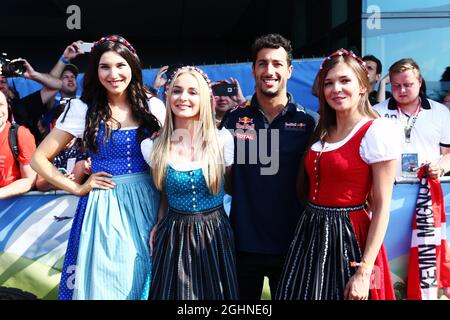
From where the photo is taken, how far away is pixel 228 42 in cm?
1210

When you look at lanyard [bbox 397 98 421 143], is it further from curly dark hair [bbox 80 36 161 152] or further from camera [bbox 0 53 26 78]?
camera [bbox 0 53 26 78]

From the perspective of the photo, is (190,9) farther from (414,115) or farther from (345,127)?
(345,127)

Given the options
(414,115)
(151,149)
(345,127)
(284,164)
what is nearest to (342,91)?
(345,127)

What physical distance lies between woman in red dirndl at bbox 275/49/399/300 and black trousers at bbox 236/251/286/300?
18cm

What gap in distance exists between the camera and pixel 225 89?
4.45m

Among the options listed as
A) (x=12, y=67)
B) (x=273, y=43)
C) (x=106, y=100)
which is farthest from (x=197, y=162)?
(x=12, y=67)

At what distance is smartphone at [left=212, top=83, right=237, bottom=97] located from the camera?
4.42 metres

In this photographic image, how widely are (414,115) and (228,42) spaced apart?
931 centimetres

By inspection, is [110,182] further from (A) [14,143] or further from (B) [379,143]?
(B) [379,143]

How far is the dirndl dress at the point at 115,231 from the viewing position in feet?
6.97

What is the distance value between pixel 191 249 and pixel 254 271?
1.32ft

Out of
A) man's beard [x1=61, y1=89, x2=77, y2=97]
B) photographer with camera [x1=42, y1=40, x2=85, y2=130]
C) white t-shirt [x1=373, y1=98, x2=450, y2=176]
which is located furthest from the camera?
man's beard [x1=61, y1=89, x2=77, y2=97]

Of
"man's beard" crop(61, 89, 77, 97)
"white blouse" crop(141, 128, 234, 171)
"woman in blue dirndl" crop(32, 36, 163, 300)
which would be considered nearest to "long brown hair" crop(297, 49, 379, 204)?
"white blouse" crop(141, 128, 234, 171)

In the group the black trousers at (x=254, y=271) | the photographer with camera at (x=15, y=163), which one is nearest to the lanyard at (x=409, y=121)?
the black trousers at (x=254, y=271)
